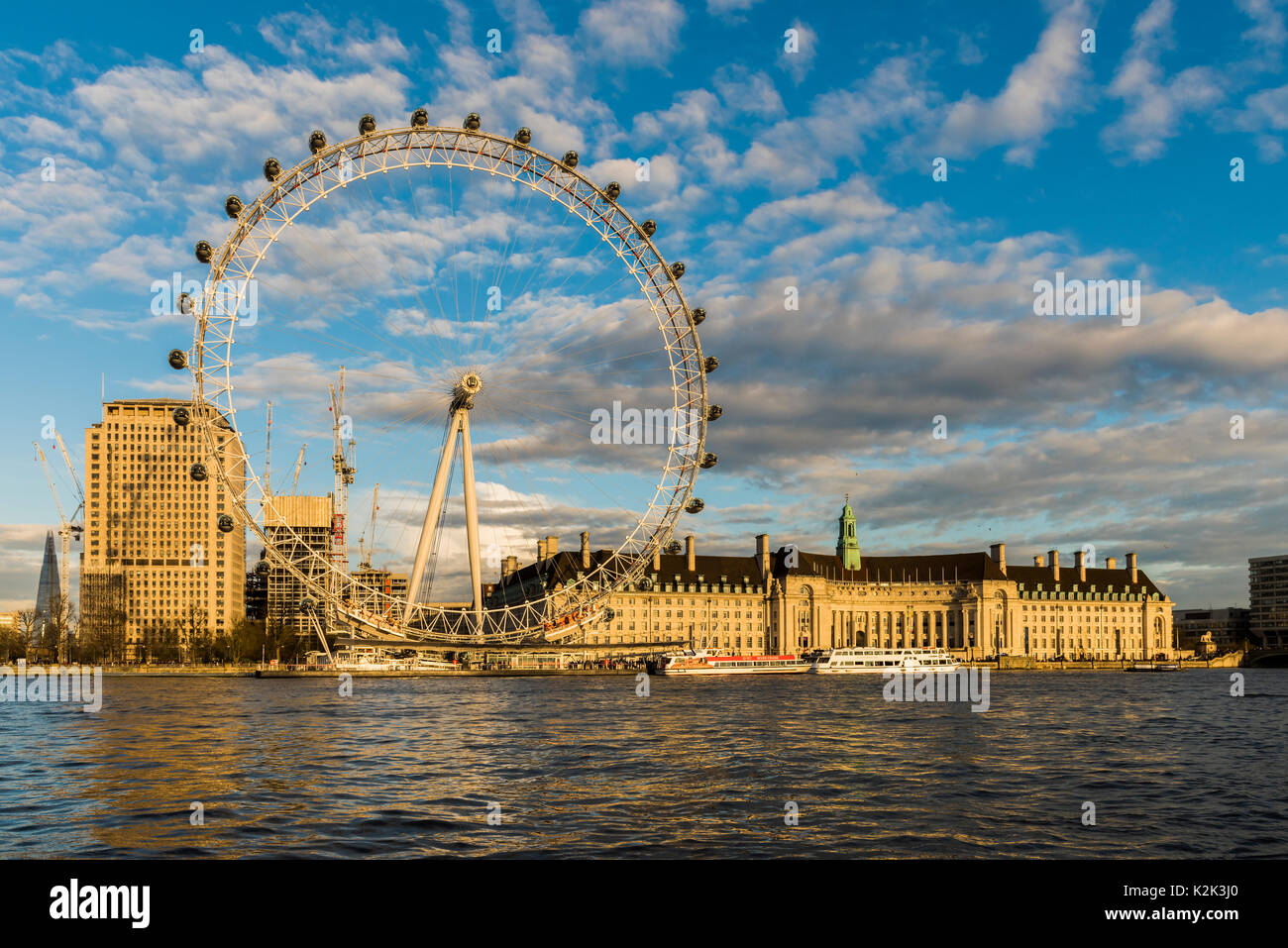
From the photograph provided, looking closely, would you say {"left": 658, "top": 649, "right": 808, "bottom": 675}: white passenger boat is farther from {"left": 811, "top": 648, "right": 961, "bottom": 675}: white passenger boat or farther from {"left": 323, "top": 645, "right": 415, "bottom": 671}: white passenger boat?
{"left": 323, "top": 645, "right": 415, "bottom": 671}: white passenger boat

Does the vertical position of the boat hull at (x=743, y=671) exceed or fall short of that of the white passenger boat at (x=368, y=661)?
it falls short

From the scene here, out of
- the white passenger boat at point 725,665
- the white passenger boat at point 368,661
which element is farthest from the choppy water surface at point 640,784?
the white passenger boat at point 725,665

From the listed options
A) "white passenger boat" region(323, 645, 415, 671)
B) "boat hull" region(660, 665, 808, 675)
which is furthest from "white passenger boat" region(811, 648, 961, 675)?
"white passenger boat" region(323, 645, 415, 671)

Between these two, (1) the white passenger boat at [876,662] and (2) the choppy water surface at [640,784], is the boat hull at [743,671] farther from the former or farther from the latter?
(2) the choppy water surface at [640,784]

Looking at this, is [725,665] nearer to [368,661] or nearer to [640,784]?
[368,661]

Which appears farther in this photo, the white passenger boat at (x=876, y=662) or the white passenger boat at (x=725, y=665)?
the white passenger boat at (x=876, y=662)

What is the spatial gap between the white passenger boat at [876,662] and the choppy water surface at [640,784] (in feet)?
308

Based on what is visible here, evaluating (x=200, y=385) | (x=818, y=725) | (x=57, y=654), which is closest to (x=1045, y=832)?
(x=818, y=725)

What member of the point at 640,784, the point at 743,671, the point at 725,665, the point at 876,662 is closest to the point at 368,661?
the point at 725,665

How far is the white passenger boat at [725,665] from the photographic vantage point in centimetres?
14980

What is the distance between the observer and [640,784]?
31922 millimetres

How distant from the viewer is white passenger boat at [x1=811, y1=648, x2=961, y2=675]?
520 feet

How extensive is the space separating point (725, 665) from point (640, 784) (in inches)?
4910
